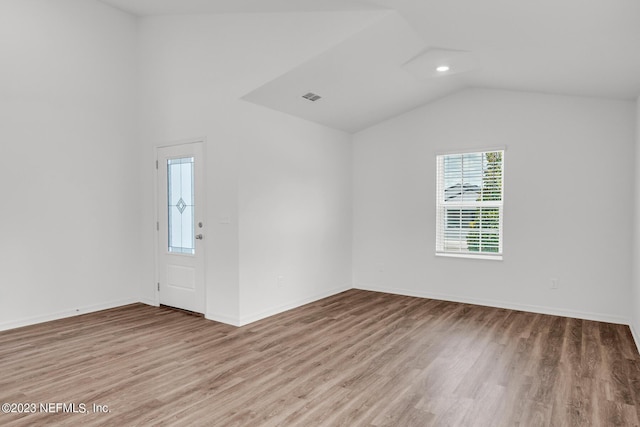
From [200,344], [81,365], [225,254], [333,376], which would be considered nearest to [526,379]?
[333,376]

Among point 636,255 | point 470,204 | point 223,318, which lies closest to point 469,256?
point 470,204

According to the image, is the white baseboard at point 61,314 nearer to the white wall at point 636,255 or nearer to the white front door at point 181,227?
the white front door at point 181,227

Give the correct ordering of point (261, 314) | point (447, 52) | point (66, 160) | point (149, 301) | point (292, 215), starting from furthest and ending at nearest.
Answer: point (149, 301)
point (292, 215)
point (66, 160)
point (261, 314)
point (447, 52)

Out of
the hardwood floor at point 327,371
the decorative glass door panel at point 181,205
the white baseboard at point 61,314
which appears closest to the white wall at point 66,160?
the white baseboard at point 61,314

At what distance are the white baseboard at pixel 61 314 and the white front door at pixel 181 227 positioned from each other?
56 cm

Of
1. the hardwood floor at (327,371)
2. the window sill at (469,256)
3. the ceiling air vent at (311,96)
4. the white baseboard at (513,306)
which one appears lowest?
the hardwood floor at (327,371)

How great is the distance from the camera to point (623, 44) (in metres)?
2.99

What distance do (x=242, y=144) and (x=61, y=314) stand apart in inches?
116

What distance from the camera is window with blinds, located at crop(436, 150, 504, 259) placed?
5297 millimetres

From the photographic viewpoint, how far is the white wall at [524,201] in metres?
4.56

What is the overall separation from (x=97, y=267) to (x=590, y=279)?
19.7ft

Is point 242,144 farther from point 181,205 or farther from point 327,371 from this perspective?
point 327,371

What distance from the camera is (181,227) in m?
5.06

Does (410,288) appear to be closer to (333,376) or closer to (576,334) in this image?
(576,334)
